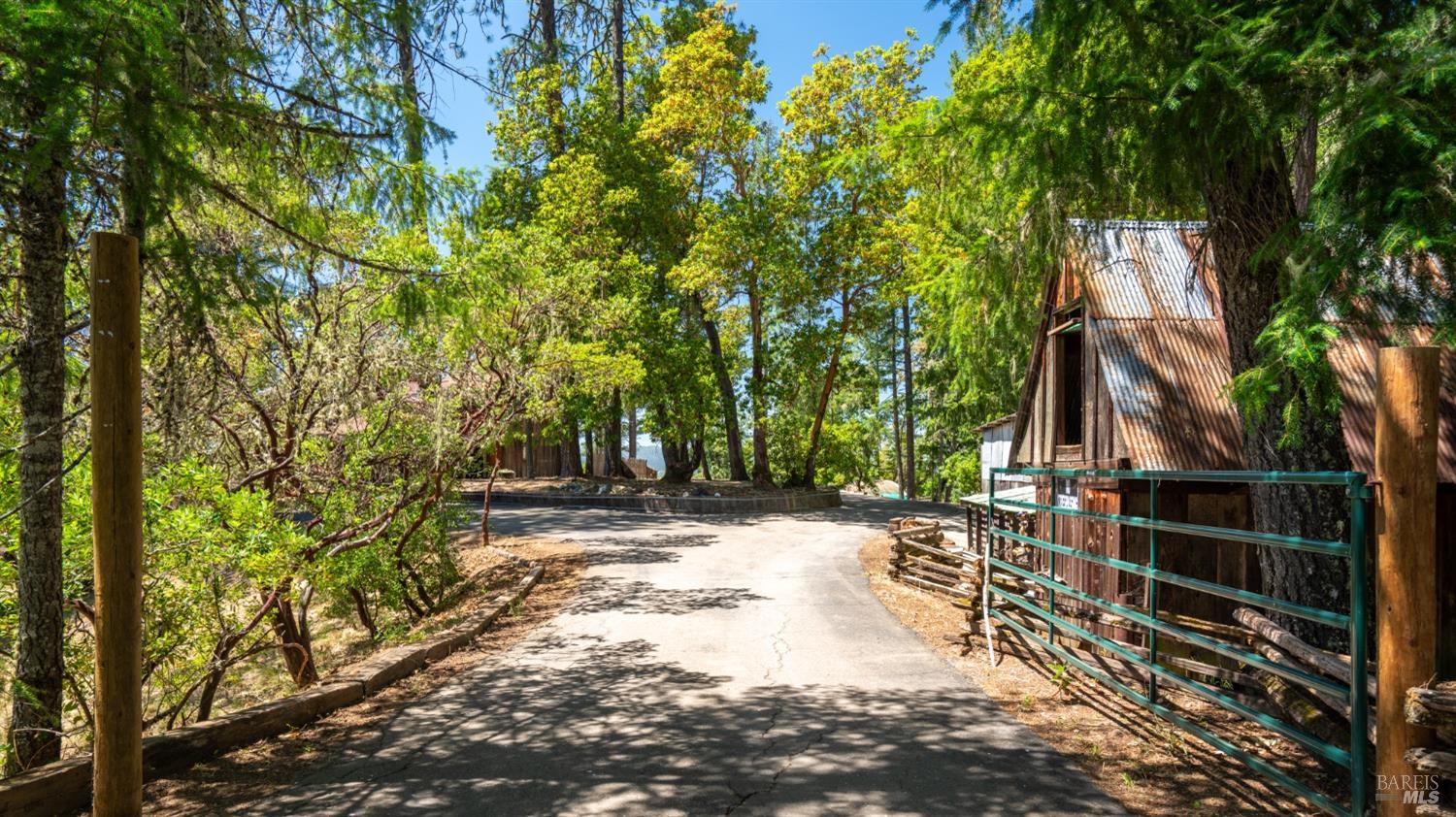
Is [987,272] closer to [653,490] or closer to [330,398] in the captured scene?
[330,398]

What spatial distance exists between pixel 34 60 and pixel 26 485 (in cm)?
255

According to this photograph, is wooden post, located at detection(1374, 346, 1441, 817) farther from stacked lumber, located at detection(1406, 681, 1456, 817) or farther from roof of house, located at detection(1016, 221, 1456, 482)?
roof of house, located at detection(1016, 221, 1456, 482)

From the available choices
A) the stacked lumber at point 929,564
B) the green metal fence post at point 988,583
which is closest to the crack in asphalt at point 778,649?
the green metal fence post at point 988,583

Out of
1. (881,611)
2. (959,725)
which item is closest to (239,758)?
(959,725)

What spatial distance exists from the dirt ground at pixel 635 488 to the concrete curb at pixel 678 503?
1.32ft

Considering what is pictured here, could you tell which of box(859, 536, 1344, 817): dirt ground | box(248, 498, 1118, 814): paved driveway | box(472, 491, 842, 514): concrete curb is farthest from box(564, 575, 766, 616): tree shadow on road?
box(472, 491, 842, 514): concrete curb

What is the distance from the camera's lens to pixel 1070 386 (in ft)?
45.5

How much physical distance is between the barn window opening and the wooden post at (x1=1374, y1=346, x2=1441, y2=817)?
349 inches

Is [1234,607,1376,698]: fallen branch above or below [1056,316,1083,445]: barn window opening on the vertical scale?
below

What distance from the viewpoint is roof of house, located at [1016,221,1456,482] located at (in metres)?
8.96

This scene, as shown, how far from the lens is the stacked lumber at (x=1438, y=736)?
3.06 meters

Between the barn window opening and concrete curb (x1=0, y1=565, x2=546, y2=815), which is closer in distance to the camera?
concrete curb (x1=0, y1=565, x2=546, y2=815)

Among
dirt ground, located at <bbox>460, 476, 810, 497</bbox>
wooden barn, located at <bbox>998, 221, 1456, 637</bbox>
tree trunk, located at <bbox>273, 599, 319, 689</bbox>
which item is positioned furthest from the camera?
dirt ground, located at <bbox>460, 476, 810, 497</bbox>

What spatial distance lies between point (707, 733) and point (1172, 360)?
26.2 ft
